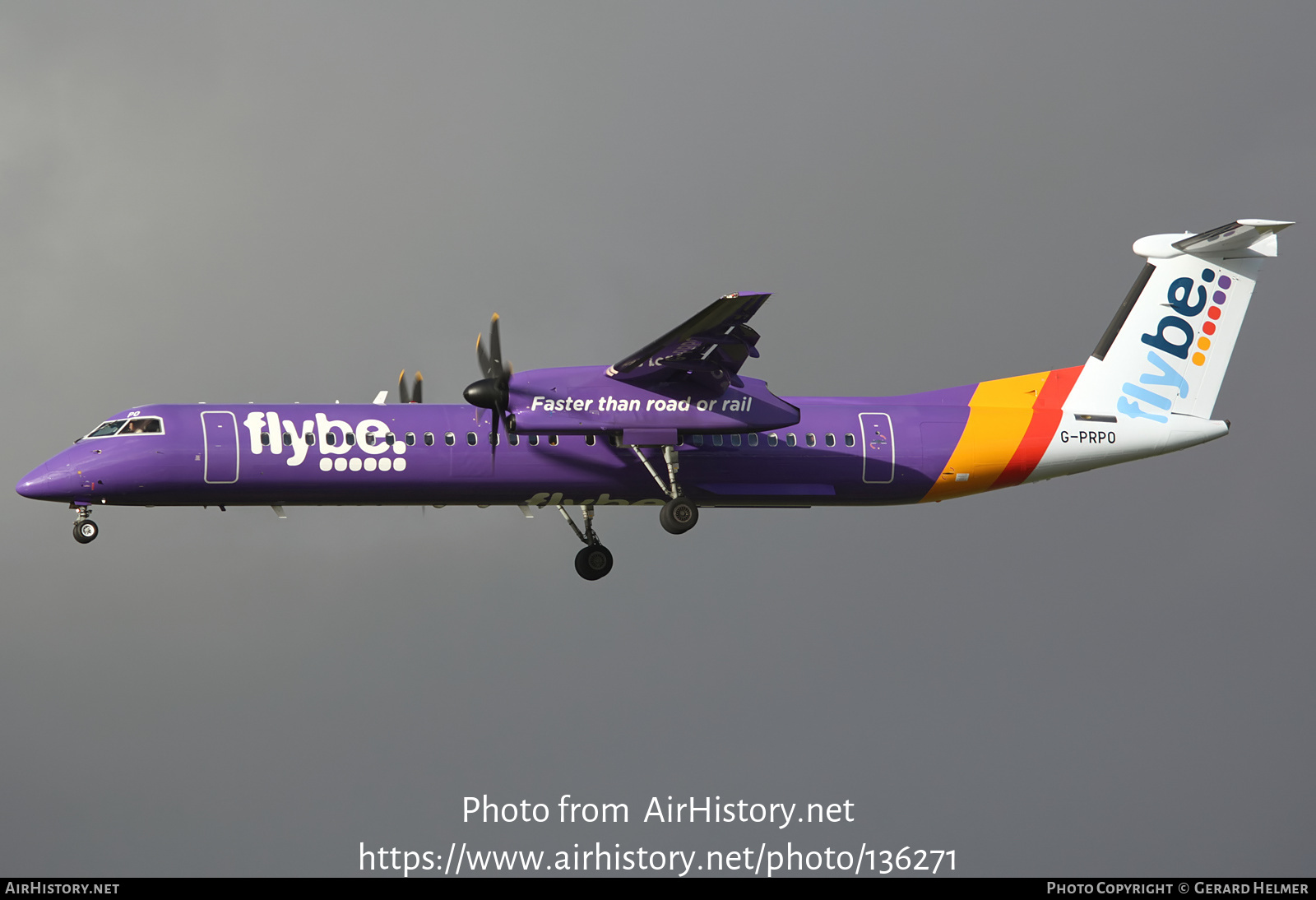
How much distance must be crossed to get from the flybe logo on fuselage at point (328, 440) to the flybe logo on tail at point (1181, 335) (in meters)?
14.3

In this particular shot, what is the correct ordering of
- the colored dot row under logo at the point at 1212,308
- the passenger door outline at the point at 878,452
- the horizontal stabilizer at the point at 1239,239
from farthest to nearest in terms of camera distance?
the colored dot row under logo at the point at 1212,308 → the horizontal stabilizer at the point at 1239,239 → the passenger door outline at the point at 878,452

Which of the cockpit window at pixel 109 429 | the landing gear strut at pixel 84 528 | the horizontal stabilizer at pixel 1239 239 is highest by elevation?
the horizontal stabilizer at pixel 1239 239

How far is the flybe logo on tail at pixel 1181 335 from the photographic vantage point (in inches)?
1234

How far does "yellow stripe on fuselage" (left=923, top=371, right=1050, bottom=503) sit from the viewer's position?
30.1 meters

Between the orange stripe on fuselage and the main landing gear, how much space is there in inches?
192

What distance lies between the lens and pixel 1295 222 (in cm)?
3008

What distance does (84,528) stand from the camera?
2762 centimetres

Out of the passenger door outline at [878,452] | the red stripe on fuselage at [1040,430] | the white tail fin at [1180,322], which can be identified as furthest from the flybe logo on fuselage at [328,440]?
the white tail fin at [1180,322]

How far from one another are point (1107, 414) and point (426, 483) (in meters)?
13.1

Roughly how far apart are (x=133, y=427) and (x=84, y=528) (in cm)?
195

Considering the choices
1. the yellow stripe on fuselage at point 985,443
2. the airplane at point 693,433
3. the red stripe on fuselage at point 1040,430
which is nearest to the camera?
the airplane at point 693,433

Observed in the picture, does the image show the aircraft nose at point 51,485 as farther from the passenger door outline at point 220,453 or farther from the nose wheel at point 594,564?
the nose wheel at point 594,564

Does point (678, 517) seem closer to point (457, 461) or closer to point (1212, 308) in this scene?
point (457, 461)

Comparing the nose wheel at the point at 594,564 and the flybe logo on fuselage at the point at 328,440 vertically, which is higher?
the flybe logo on fuselage at the point at 328,440
